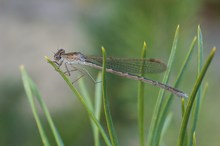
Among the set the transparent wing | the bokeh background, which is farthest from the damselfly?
the bokeh background

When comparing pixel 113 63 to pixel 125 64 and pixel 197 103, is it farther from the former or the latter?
pixel 197 103

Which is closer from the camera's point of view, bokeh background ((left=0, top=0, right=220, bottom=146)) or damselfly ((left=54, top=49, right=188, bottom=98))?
damselfly ((left=54, top=49, right=188, bottom=98))

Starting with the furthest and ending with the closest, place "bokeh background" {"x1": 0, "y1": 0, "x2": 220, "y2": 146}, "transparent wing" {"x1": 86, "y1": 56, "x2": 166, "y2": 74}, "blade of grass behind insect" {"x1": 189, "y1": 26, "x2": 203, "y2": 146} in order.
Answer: "bokeh background" {"x1": 0, "y1": 0, "x2": 220, "y2": 146} → "transparent wing" {"x1": 86, "y1": 56, "x2": 166, "y2": 74} → "blade of grass behind insect" {"x1": 189, "y1": 26, "x2": 203, "y2": 146}

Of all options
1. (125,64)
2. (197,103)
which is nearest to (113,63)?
(125,64)

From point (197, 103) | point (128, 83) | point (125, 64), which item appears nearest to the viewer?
point (197, 103)

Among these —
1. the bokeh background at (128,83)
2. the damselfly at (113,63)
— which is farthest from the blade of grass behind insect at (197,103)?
the bokeh background at (128,83)

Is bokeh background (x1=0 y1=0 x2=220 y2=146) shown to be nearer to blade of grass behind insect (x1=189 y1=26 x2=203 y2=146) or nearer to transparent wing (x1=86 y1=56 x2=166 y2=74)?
transparent wing (x1=86 y1=56 x2=166 y2=74)

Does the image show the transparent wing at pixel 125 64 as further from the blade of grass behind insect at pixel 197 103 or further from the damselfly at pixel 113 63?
the blade of grass behind insect at pixel 197 103

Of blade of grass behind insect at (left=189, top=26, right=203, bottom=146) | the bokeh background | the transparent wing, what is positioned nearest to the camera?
blade of grass behind insect at (left=189, top=26, right=203, bottom=146)

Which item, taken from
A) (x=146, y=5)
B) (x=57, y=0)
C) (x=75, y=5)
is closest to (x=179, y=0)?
(x=146, y=5)

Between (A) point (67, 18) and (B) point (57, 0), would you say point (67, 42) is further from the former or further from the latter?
(B) point (57, 0)

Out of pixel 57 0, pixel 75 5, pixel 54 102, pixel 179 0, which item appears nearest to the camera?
pixel 179 0
